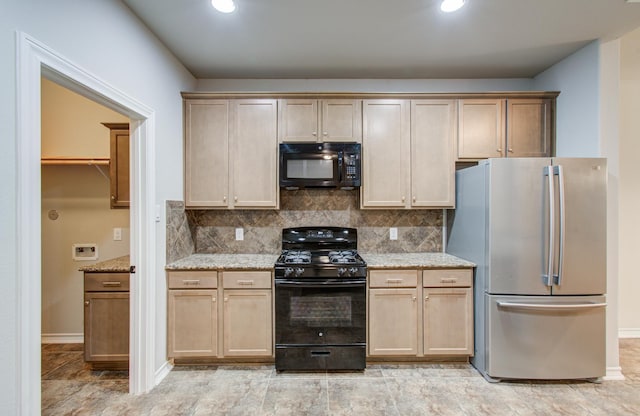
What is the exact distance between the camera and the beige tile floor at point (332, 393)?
1984mm

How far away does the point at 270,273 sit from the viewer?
247 centimetres

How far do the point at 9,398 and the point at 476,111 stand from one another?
11.9 ft

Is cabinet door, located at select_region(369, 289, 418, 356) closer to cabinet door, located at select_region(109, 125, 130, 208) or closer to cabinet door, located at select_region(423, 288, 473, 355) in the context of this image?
cabinet door, located at select_region(423, 288, 473, 355)

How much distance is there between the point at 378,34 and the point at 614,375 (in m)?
3.33

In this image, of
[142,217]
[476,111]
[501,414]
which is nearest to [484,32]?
[476,111]

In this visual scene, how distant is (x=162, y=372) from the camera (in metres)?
2.36

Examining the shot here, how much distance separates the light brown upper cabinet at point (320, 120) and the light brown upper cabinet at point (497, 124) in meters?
1.02

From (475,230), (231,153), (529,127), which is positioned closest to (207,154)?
(231,153)

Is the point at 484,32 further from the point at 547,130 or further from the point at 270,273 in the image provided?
the point at 270,273

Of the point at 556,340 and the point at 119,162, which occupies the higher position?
the point at 119,162

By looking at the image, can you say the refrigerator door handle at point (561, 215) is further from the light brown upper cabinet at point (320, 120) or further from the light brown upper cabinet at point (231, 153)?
the light brown upper cabinet at point (231, 153)

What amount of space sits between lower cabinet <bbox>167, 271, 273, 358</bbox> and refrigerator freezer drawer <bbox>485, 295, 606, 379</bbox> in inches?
78.1

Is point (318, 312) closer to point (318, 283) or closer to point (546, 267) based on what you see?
point (318, 283)

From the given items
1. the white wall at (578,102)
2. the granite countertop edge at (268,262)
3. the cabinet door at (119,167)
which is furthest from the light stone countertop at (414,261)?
the cabinet door at (119,167)
